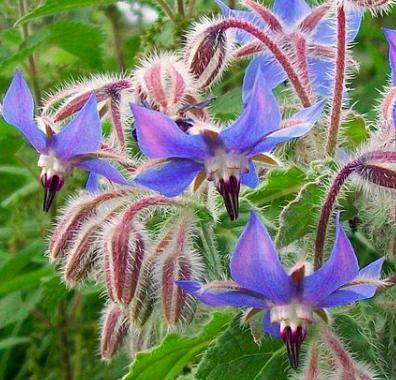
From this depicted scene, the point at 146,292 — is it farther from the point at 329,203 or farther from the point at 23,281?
the point at 23,281

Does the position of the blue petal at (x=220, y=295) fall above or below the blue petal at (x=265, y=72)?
below

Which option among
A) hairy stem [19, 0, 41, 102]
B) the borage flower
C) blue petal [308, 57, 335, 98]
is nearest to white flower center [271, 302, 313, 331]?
the borage flower

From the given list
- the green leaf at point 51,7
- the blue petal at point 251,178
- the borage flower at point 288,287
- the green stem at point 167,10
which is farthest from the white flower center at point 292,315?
the green stem at point 167,10

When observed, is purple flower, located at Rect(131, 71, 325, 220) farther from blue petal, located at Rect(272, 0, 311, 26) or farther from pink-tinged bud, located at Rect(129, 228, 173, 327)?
blue petal, located at Rect(272, 0, 311, 26)

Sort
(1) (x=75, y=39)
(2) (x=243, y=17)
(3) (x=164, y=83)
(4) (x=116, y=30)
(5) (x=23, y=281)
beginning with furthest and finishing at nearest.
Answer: (4) (x=116, y=30)
(1) (x=75, y=39)
(5) (x=23, y=281)
(2) (x=243, y=17)
(3) (x=164, y=83)

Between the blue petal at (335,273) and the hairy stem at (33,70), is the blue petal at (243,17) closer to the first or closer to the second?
the blue petal at (335,273)

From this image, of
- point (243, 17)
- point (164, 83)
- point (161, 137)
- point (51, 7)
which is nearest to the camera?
point (161, 137)

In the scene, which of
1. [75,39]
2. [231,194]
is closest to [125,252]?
[231,194]

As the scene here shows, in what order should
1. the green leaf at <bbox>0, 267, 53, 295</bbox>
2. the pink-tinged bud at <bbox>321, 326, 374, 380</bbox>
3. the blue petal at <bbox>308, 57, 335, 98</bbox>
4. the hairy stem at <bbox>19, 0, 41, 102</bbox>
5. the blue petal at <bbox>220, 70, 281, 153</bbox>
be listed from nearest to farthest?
the blue petal at <bbox>220, 70, 281, 153</bbox> < the pink-tinged bud at <bbox>321, 326, 374, 380</bbox> < the blue petal at <bbox>308, 57, 335, 98</bbox> < the green leaf at <bbox>0, 267, 53, 295</bbox> < the hairy stem at <bbox>19, 0, 41, 102</bbox>
